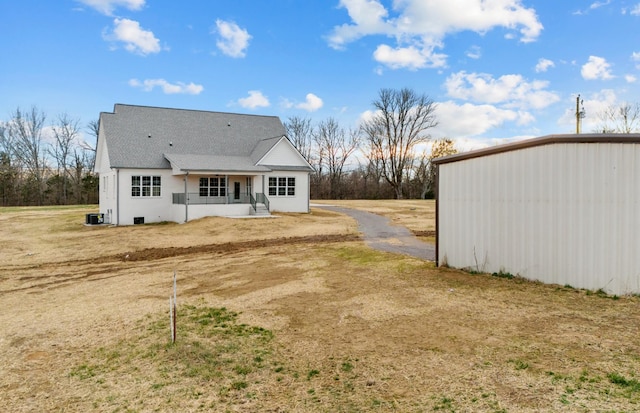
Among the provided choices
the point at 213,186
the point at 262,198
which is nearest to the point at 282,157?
the point at 262,198

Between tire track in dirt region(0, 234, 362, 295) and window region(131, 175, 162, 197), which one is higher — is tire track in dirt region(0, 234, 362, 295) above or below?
below

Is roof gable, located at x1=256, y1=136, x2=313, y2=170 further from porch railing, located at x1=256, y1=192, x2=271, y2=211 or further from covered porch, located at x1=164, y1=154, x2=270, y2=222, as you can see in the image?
porch railing, located at x1=256, y1=192, x2=271, y2=211

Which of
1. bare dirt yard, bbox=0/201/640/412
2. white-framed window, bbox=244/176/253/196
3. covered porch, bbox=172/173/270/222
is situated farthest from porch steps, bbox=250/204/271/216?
bare dirt yard, bbox=0/201/640/412

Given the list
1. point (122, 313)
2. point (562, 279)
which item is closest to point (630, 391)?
point (562, 279)

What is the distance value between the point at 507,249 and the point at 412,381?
6.03 metres

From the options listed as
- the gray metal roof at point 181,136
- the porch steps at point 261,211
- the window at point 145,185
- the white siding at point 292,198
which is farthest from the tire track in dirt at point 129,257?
the white siding at point 292,198

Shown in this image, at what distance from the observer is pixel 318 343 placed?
609 cm

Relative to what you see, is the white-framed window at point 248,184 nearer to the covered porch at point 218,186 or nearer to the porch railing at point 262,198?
the covered porch at point 218,186

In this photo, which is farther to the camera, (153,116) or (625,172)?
(153,116)

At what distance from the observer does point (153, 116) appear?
99.7 feet

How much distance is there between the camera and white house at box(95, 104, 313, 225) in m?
25.7

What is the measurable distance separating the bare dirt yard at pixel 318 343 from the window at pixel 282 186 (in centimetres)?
1776

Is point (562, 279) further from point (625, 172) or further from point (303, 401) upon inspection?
point (303, 401)

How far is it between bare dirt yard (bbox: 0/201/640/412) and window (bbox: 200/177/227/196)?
50.9ft
